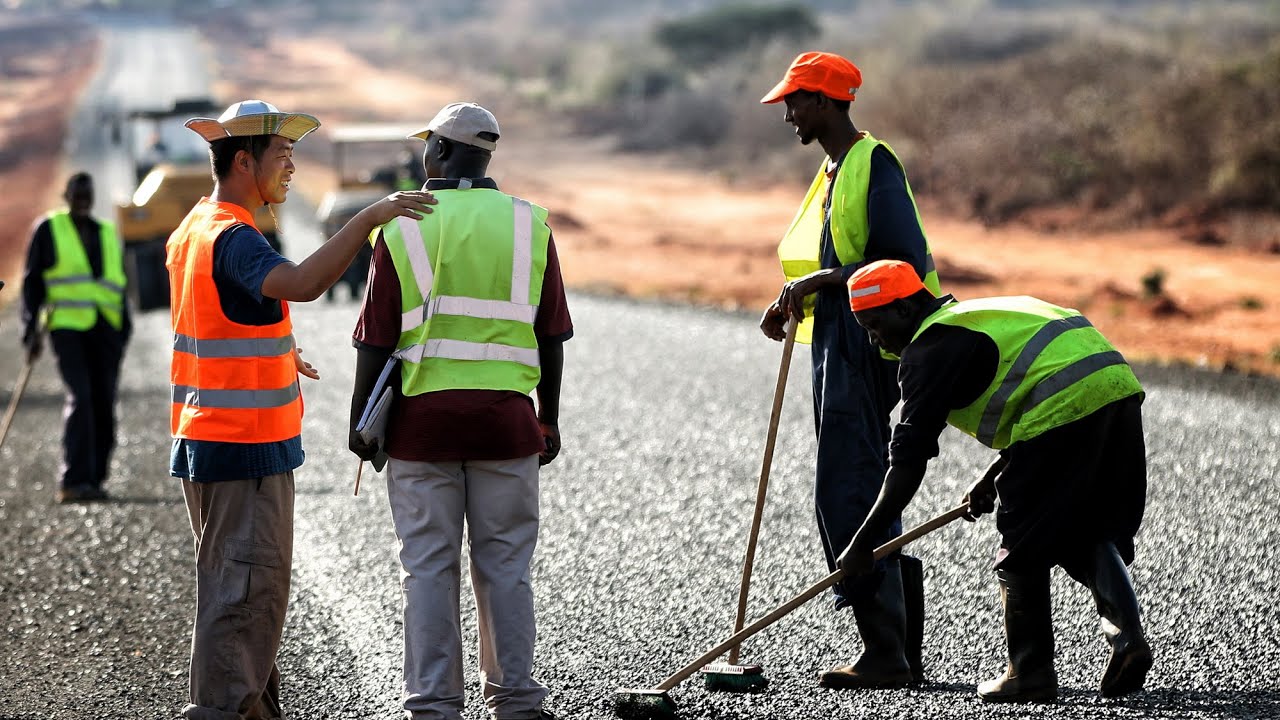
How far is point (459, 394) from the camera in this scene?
3.64 m

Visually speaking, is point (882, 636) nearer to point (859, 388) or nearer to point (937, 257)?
point (859, 388)

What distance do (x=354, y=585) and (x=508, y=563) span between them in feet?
6.67

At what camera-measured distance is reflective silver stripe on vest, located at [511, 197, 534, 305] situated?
3.66 m

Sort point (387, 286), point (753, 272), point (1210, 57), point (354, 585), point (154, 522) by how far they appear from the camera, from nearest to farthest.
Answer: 1. point (387, 286)
2. point (354, 585)
3. point (154, 522)
4. point (753, 272)
5. point (1210, 57)

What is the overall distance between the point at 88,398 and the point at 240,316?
14.2 feet

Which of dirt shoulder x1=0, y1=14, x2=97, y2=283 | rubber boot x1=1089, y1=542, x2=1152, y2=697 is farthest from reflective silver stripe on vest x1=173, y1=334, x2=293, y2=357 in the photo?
dirt shoulder x1=0, y1=14, x2=97, y2=283

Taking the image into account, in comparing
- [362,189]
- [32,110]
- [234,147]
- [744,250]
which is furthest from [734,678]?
[32,110]

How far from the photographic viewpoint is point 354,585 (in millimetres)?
5598

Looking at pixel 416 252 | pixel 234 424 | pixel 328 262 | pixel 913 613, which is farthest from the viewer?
pixel 913 613

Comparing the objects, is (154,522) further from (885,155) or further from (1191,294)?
(1191,294)

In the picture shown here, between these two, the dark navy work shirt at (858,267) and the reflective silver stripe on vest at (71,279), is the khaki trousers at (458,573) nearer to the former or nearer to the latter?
the dark navy work shirt at (858,267)

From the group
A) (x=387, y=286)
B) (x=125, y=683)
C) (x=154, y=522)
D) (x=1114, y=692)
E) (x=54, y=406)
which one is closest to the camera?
(x=387, y=286)

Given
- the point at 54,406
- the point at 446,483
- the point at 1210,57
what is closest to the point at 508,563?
the point at 446,483

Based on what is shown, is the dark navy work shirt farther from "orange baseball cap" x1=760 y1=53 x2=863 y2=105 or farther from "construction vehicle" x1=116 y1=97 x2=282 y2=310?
"construction vehicle" x1=116 y1=97 x2=282 y2=310
